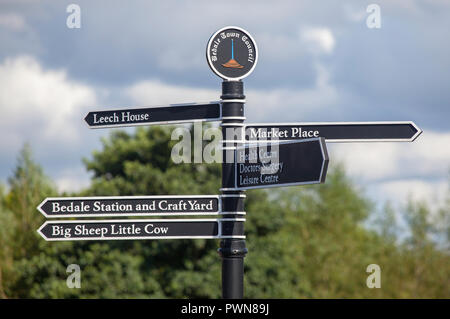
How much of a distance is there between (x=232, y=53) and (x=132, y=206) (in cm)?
208

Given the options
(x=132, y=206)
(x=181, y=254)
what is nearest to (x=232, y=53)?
(x=132, y=206)

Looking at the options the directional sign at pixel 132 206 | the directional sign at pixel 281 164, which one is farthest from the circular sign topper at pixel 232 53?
the directional sign at pixel 132 206

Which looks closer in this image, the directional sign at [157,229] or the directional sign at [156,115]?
the directional sign at [157,229]

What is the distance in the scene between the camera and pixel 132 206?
7.15 meters

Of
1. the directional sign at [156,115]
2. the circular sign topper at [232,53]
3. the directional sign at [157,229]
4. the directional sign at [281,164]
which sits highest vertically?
the circular sign topper at [232,53]

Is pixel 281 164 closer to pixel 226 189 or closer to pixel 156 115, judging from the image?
pixel 226 189

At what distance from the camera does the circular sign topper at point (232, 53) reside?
7137 mm

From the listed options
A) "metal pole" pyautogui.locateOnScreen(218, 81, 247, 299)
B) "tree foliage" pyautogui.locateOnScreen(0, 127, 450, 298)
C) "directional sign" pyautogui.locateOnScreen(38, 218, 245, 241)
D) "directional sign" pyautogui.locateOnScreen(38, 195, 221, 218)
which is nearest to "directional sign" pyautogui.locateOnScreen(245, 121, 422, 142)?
"metal pole" pyautogui.locateOnScreen(218, 81, 247, 299)

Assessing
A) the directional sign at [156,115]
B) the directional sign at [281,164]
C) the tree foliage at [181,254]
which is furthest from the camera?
the tree foliage at [181,254]

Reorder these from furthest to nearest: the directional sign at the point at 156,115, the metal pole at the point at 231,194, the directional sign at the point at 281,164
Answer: the directional sign at the point at 156,115 < the metal pole at the point at 231,194 < the directional sign at the point at 281,164

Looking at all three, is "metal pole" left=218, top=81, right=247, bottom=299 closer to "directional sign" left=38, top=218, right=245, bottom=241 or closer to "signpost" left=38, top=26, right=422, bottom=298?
"signpost" left=38, top=26, right=422, bottom=298

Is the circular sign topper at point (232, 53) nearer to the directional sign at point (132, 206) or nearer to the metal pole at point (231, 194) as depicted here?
the metal pole at point (231, 194)

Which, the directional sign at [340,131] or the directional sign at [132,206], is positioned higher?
the directional sign at [340,131]
